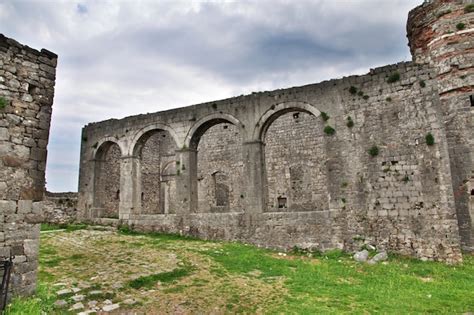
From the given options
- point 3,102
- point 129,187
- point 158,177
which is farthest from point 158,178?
point 3,102

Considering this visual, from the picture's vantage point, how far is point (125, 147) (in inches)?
594

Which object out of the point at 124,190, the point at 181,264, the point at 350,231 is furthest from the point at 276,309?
the point at 124,190

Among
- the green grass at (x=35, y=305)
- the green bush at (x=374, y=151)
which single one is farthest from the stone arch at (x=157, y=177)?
the green grass at (x=35, y=305)

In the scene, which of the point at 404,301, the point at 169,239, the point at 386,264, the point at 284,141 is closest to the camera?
the point at 404,301

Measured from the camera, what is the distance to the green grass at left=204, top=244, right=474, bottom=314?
5.49 m

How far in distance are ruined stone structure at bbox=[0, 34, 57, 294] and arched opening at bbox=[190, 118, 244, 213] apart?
13.5 m

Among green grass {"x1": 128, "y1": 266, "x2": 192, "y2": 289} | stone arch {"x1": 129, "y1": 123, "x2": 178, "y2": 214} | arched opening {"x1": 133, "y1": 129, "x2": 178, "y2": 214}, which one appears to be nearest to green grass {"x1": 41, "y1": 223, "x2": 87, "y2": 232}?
stone arch {"x1": 129, "y1": 123, "x2": 178, "y2": 214}

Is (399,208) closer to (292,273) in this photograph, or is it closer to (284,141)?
(292,273)

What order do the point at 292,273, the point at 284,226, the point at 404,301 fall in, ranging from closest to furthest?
the point at 404,301 < the point at 292,273 < the point at 284,226

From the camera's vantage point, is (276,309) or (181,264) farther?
(181,264)

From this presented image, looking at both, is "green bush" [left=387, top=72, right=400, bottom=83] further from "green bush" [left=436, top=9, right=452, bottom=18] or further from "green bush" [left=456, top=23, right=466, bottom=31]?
"green bush" [left=436, top=9, right=452, bottom=18]

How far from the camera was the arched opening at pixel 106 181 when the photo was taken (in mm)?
15797

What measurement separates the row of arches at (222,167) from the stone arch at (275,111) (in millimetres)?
86

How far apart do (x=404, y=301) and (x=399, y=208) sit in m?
4.79
